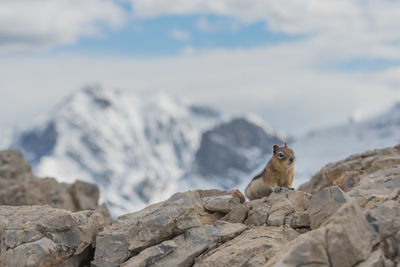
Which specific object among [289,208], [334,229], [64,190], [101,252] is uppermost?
[334,229]

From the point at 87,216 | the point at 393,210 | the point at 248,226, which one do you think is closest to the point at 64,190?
the point at 87,216

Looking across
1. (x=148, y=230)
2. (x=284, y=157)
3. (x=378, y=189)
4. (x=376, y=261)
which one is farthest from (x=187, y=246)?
(x=378, y=189)

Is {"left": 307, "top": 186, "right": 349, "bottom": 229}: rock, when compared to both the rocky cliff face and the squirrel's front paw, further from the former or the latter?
the squirrel's front paw

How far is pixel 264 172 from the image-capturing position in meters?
22.3

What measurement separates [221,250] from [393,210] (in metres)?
5.86

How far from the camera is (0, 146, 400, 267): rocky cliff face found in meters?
15.4

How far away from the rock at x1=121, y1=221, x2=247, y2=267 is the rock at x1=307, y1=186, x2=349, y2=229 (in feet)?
8.97

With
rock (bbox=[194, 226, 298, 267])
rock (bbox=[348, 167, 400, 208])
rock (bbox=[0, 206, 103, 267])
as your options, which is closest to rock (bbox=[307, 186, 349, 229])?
rock (bbox=[194, 226, 298, 267])

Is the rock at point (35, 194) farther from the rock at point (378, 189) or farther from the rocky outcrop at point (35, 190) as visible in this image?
the rock at point (378, 189)

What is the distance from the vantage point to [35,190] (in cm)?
4812

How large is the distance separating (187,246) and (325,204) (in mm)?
5108

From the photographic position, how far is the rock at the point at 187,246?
17375 millimetres

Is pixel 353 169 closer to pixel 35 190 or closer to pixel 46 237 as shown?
pixel 46 237

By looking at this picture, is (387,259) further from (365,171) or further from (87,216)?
(365,171)
